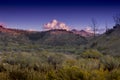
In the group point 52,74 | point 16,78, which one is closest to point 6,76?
point 16,78

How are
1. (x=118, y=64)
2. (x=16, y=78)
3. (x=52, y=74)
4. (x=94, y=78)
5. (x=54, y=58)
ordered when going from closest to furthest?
(x=94, y=78) < (x=52, y=74) < (x=16, y=78) < (x=118, y=64) < (x=54, y=58)

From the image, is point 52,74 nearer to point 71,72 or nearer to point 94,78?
point 71,72

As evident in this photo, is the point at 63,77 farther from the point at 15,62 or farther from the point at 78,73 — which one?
the point at 15,62

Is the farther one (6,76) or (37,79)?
(6,76)

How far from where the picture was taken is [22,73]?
11.3 meters

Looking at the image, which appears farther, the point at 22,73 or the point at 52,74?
the point at 22,73

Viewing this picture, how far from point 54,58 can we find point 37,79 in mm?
7154

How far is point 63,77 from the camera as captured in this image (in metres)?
9.64

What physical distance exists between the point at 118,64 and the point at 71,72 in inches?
228

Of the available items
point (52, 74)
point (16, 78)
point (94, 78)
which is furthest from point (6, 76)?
point (94, 78)

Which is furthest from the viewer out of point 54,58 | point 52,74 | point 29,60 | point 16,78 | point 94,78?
point 54,58

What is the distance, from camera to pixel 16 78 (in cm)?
1098

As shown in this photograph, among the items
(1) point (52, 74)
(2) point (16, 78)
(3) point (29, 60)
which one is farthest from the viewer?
(3) point (29, 60)

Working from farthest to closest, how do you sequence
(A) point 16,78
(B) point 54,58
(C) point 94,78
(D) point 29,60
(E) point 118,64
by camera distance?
(B) point 54,58 → (D) point 29,60 → (E) point 118,64 → (A) point 16,78 → (C) point 94,78
